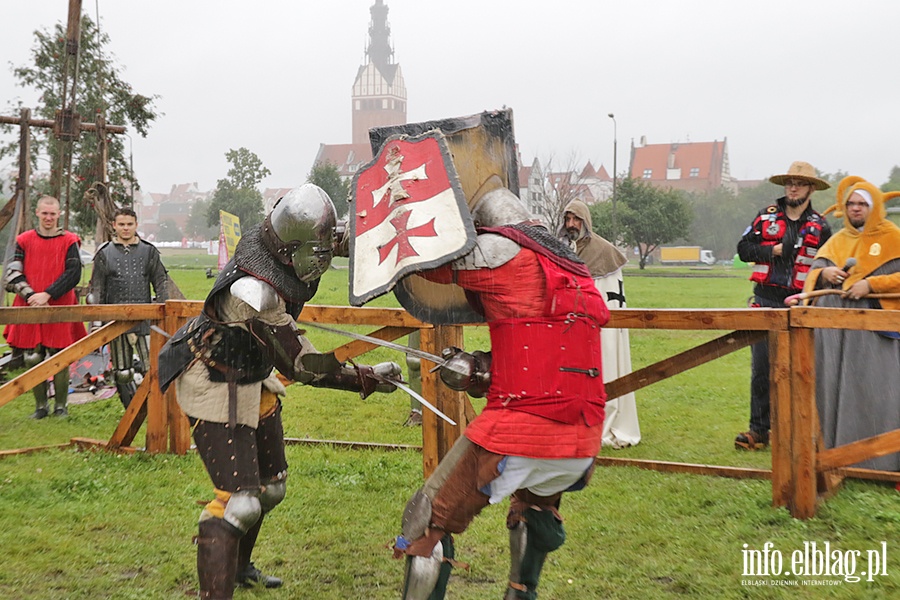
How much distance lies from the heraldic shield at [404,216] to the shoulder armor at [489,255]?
10 cm

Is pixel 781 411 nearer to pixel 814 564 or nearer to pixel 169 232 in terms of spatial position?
pixel 814 564

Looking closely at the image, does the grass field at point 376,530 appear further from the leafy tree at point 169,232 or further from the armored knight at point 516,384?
the leafy tree at point 169,232

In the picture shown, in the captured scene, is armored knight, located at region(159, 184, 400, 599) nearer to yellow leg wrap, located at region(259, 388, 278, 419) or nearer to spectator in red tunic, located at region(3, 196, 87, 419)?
yellow leg wrap, located at region(259, 388, 278, 419)

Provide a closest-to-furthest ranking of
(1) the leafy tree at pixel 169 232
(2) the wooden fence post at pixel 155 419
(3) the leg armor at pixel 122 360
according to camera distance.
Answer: (2) the wooden fence post at pixel 155 419 < (3) the leg armor at pixel 122 360 < (1) the leafy tree at pixel 169 232

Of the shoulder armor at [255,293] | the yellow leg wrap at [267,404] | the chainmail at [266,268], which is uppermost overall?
the chainmail at [266,268]

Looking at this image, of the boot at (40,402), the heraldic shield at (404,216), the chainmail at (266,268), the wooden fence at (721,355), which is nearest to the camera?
the heraldic shield at (404,216)

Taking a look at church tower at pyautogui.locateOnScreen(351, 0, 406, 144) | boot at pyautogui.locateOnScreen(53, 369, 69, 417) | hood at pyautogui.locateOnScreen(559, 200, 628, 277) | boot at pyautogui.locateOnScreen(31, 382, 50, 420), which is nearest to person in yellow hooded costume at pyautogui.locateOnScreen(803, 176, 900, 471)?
hood at pyautogui.locateOnScreen(559, 200, 628, 277)

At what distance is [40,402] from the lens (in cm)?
741

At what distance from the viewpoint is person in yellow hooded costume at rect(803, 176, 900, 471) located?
4926mm

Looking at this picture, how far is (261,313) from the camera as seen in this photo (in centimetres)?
307

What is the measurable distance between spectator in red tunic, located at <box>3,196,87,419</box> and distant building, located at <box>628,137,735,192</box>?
7341cm

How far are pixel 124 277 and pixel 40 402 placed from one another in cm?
161

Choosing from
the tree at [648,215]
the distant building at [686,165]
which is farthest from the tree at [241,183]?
the distant building at [686,165]

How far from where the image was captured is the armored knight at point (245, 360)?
10.2 feet
